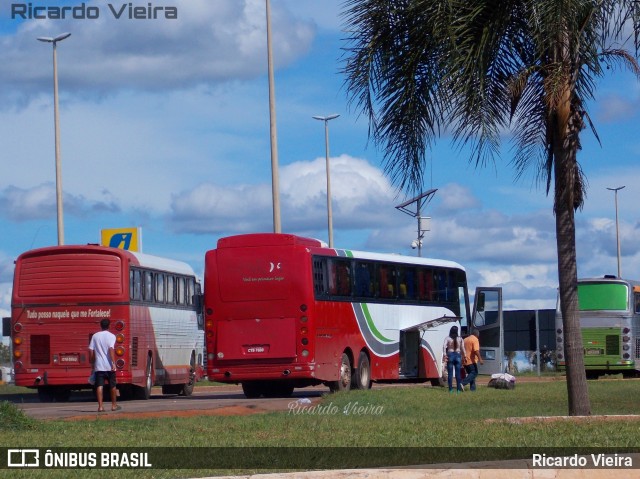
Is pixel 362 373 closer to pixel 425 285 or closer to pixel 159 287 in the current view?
pixel 425 285

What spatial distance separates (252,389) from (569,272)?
15.0 m

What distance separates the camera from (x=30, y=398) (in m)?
31.8

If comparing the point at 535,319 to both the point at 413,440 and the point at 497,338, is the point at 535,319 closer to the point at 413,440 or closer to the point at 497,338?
the point at 497,338

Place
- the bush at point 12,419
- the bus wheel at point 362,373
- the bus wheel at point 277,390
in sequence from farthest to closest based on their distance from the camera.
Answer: the bus wheel at point 277,390, the bus wheel at point 362,373, the bush at point 12,419

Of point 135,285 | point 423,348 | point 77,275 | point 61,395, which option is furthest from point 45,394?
point 423,348

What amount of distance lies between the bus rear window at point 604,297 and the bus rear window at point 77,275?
Result: 18.0 meters

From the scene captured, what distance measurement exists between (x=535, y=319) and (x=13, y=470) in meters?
34.8

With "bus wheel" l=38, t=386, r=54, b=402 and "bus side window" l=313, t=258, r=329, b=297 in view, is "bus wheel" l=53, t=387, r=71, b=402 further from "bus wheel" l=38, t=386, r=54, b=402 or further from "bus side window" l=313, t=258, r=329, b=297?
"bus side window" l=313, t=258, r=329, b=297

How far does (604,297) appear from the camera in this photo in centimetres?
4006

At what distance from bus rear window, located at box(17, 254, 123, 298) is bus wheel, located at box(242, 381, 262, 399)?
4.53 metres

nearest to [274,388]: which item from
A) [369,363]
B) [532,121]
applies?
[369,363]

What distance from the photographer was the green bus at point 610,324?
130 ft

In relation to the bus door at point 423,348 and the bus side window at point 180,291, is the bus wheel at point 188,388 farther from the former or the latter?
the bus door at point 423,348

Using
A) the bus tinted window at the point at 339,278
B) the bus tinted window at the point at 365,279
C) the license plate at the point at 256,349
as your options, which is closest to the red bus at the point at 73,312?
the license plate at the point at 256,349
